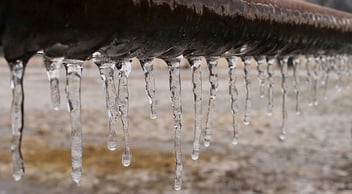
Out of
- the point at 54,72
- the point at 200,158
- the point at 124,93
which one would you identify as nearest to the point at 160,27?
the point at 54,72

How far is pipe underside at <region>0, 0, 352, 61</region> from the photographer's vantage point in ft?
1.53

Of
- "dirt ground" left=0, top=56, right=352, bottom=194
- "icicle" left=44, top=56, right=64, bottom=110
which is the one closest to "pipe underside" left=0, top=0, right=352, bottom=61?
"icicle" left=44, top=56, right=64, bottom=110

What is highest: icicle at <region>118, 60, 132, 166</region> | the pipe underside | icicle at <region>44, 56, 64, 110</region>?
the pipe underside

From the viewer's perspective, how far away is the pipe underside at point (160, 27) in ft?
1.53

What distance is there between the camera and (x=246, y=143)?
541 centimetres

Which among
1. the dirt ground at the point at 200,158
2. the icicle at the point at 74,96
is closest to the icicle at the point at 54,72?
the icicle at the point at 74,96

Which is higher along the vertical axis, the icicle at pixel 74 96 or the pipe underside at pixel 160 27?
the pipe underside at pixel 160 27

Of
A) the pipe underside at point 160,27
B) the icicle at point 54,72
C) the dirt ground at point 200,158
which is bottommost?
the dirt ground at point 200,158

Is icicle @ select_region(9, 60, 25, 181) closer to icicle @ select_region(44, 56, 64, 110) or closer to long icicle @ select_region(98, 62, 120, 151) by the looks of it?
icicle @ select_region(44, 56, 64, 110)

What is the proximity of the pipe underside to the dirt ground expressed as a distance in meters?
3.04

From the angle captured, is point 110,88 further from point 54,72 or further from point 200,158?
point 200,158

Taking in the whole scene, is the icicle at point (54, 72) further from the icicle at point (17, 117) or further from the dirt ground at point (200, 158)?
the dirt ground at point (200, 158)

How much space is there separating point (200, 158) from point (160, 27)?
13.7 feet

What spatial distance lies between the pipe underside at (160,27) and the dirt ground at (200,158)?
304 cm
